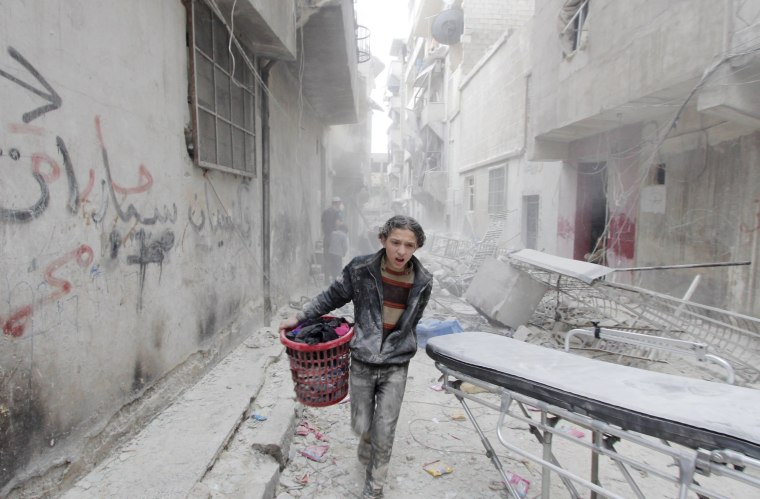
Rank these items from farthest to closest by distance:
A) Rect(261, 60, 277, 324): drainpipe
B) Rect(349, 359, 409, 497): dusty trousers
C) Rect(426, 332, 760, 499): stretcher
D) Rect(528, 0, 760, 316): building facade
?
Rect(261, 60, 277, 324): drainpipe, Rect(528, 0, 760, 316): building facade, Rect(349, 359, 409, 497): dusty trousers, Rect(426, 332, 760, 499): stretcher

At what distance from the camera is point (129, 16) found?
260cm

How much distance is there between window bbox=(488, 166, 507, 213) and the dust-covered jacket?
11.3 metres

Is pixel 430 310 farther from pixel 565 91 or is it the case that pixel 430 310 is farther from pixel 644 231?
pixel 565 91

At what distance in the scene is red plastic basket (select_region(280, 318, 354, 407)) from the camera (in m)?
2.39

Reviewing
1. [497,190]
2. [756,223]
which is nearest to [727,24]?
[756,223]

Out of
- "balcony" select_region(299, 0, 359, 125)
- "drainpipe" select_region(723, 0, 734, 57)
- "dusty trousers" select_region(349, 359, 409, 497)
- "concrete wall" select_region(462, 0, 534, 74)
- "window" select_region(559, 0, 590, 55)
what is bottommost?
"dusty trousers" select_region(349, 359, 409, 497)

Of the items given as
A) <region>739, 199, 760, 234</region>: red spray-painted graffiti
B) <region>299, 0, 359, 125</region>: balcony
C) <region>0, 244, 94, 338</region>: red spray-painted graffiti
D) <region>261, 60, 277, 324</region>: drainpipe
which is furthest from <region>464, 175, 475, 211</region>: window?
<region>0, 244, 94, 338</region>: red spray-painted graffiti

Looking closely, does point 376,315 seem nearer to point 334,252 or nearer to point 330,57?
point 330,57

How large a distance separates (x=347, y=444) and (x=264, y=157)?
378 cm

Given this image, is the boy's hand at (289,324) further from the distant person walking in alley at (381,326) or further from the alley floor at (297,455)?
the alley floor at (297,455)

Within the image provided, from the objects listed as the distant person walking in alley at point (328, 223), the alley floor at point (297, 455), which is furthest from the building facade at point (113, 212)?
the distant person walking in alley at point (328, 223)

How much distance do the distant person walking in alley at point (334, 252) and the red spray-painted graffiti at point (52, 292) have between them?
6.77 metres

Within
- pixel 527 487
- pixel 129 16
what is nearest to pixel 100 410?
pixel 129 16

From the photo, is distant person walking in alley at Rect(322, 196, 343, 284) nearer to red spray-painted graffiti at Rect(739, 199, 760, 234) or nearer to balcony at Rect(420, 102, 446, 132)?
red spray-painted graffiti at Rect(739, 199, 760, 234)
